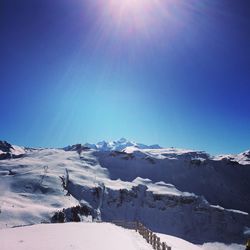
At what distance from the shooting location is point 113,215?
14588 cm

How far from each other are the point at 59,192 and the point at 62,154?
78790mm

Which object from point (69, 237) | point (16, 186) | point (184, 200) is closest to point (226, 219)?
point (184, 200)

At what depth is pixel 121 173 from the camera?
193375 mm

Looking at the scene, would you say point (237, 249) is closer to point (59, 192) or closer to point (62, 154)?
point (59, 192)

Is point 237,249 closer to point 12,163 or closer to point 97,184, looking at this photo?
point 97,184

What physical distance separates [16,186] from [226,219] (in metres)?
97.0

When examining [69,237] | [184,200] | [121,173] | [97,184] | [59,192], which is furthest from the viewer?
[121,173]

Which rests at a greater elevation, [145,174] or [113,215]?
[145,174]

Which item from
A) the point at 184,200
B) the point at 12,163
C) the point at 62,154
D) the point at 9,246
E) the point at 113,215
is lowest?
Answer: the point at 9,246

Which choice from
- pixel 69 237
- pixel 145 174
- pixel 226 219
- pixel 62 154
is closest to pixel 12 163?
pixel 62 154

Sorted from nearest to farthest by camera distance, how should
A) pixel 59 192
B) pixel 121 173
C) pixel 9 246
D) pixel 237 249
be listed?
pixel 9 246 → pixel 59 192 → pixel 237 249 → pixel 121 173

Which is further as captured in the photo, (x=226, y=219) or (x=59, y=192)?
(x=226, y=219)

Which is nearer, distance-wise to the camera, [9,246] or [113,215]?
[9,246]

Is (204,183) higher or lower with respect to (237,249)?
higher
